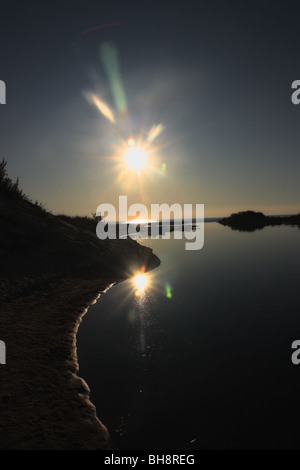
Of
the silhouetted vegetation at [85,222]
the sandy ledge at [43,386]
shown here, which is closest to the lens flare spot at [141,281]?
the sandy ledge at [43,386]

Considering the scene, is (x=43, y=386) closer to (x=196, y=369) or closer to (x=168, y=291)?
(x=196, y=369)

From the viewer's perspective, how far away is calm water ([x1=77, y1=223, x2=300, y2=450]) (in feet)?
13.1

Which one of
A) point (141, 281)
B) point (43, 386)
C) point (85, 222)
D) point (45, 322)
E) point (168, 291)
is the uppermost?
point (85, 222)

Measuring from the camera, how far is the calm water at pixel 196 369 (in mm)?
3998

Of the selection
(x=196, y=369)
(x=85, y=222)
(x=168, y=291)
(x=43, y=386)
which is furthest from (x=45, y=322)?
(x=85, y=222)

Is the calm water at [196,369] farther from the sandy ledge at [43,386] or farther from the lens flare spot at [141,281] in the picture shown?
the lens flare spot at [141,281]

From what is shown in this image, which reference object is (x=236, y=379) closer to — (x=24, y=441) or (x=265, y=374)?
(x=265, y=374)

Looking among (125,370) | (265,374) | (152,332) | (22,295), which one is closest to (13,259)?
(22,295)

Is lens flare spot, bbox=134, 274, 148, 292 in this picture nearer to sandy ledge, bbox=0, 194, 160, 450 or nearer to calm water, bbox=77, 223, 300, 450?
sandy ledge, bbox=0, 194, 160, 450

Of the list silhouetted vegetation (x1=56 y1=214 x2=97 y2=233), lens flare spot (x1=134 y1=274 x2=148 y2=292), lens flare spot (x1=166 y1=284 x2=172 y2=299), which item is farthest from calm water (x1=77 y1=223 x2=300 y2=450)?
silhouetted vegetation (x1=56 y1=214 x2=97 y2=233)

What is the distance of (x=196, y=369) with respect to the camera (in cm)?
564

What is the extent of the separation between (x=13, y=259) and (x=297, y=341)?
42.7ft

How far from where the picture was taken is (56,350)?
6.41 metres

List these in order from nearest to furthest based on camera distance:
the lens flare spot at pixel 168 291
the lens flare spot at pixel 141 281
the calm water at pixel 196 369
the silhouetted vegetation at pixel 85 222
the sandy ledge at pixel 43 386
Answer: the sandy ledge at pixel 43 386 < the calm water at pixel 196 369 < the lens flare spot at pixel 168 291 < the lens flare spot at pixel 141 281 < the silhouetted vegetation at pixel 85 222
